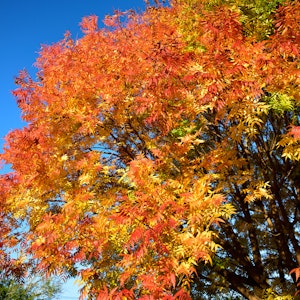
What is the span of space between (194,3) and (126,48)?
96.5 inches

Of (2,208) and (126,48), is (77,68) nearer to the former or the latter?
(126,48)

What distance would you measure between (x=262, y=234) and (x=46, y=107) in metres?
8.21

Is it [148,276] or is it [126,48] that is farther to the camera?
[126,48]

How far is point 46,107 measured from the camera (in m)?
9.32

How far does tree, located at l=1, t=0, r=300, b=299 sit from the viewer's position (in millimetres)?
6195

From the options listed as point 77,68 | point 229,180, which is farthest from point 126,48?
point 229,180

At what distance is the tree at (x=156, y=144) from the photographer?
6.20m

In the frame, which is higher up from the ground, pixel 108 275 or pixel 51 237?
pixel 51 237

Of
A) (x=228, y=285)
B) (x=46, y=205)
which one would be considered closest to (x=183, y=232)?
(x=46, y=205)

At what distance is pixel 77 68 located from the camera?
9.30 metres

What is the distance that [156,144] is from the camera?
895 cm

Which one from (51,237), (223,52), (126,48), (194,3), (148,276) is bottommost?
(148,276)

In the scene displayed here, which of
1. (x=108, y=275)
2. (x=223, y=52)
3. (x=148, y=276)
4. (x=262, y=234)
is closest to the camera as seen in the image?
(x=148, y=276)

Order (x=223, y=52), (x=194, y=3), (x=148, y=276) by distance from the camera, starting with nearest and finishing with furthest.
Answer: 1. (x=148, y=276)
2. (x=223, y=52)
3. (x=194, y=3)
